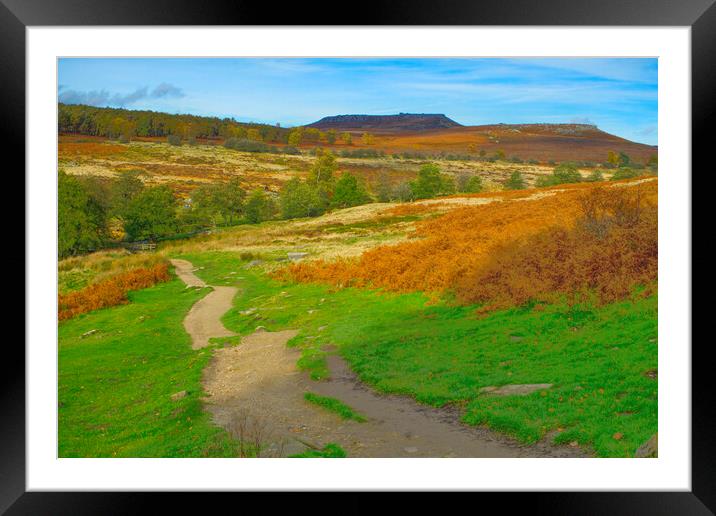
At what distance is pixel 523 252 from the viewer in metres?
11.9

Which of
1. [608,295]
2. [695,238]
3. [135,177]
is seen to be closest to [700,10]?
[695,238]

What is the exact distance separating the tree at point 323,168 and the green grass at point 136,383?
3434mm

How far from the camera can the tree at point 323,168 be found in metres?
12.7

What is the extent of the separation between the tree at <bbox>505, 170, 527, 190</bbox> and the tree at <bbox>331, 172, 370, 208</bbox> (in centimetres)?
312

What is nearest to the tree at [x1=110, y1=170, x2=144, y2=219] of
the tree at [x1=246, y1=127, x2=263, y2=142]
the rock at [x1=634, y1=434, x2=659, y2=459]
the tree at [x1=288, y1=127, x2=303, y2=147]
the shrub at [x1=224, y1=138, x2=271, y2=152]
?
the shrub at [x1=224, y1=138, x2=271, y2=152]

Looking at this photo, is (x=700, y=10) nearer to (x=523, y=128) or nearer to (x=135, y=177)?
(x=523, y=128)

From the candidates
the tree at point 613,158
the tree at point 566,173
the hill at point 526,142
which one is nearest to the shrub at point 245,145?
the hill at point 526,142

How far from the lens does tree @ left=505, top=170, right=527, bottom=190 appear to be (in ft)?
42.9

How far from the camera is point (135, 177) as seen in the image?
12.4m

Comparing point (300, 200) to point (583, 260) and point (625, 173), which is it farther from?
point (625, 173)

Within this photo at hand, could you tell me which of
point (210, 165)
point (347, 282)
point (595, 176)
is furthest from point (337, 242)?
point (595, 176)

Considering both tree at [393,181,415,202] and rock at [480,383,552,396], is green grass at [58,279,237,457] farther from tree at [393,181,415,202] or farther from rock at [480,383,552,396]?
tree at [393,181,415,202]

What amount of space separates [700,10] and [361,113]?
637 centimetres

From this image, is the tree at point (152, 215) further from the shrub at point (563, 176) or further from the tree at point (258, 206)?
the shrub at point (563, 176)
